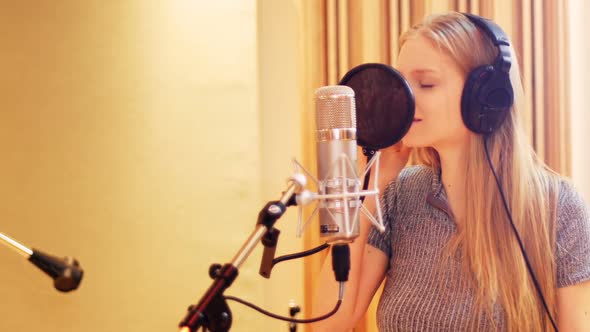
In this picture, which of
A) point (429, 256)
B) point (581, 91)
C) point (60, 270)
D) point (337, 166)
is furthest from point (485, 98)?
point (60, 270)

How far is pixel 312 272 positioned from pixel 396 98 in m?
0.89

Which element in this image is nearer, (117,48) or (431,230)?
(431,230)

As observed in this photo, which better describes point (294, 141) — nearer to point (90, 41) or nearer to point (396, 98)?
point (90, 41)

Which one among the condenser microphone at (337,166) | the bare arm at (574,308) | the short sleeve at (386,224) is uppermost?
the condenser microphone at (337,166)

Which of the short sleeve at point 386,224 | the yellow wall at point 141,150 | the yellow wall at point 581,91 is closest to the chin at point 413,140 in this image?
the short sleeve at point 386,224

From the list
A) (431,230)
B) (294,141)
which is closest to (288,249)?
(294,141)

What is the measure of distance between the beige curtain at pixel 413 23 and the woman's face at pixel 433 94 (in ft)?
1.21

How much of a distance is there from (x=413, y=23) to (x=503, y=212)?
2.21ft

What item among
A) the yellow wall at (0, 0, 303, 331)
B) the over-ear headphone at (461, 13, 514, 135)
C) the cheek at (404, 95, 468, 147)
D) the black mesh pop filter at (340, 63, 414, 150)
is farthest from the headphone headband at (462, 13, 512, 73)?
the yellow wall at (0, 0, 303, 331)

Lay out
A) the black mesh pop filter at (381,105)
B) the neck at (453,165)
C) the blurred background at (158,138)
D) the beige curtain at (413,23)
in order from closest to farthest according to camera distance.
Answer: the black mesh pop filter at (381,105) < the neck at (453,165) < the beige curtain at (413,23) < the blurred background at (158,138)

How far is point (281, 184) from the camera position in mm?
1928

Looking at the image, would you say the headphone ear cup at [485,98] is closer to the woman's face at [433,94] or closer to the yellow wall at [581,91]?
the woman's face at [433,94]

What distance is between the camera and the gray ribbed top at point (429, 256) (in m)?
1.15

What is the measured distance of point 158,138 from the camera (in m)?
1.99
